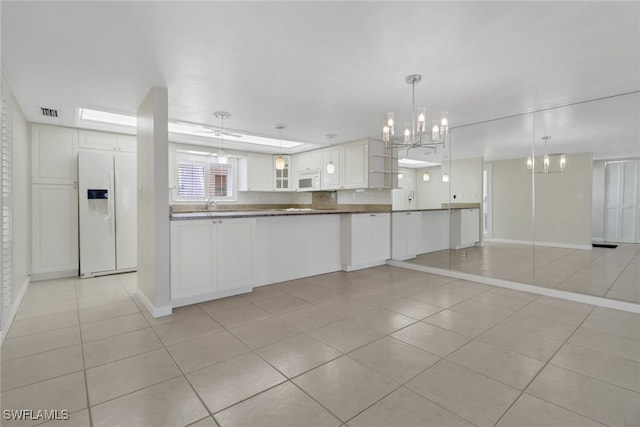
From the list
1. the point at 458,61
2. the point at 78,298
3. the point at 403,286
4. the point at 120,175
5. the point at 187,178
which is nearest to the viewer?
the point at 458,61

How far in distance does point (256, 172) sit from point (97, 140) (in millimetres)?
2905

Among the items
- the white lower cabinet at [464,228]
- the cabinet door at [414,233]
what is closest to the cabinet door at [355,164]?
the cabinet door at [414,233]

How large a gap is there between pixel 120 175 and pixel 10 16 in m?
3.13

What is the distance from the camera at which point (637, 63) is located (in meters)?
2.59

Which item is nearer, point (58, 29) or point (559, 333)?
point (58, 29)

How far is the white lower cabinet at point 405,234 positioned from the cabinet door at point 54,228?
17.1ft

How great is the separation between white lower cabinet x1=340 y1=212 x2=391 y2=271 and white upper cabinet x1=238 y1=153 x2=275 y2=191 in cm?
266

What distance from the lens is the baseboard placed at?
428 cm

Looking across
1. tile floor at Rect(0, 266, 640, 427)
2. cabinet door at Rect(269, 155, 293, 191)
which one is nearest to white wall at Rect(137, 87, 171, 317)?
tile floor at Rect(0, 266, 640, 427)

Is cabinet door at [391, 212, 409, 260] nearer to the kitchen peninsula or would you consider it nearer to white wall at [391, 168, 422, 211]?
the kitchen peninsula

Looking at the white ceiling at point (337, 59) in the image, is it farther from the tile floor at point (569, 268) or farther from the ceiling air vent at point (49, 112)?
the tile floor at point (569, 268)

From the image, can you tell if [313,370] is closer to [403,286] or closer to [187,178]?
[403,286]

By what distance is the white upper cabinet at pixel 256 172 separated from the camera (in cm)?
658

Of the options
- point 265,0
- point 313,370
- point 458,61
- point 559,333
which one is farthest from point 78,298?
point 559,333
